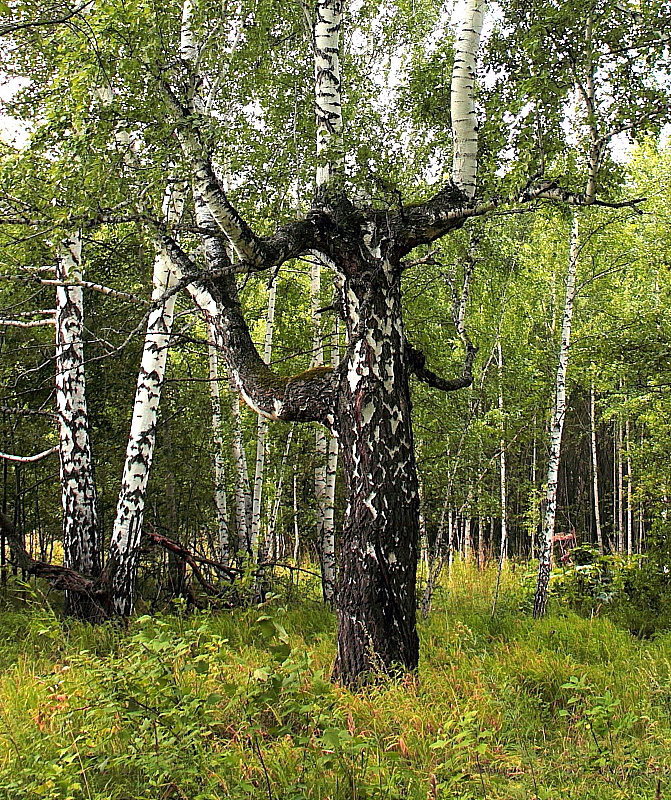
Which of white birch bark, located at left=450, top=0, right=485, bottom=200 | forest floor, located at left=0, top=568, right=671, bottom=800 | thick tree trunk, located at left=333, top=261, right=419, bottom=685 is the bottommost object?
forest floor, located at left=0, top=568, right=671, bottom=800

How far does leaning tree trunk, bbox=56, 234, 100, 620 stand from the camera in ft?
23.3

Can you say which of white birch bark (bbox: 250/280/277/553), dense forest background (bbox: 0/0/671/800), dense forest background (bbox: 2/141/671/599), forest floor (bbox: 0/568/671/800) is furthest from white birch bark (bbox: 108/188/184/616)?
white birch bark (bbox: 250/280/277/553)

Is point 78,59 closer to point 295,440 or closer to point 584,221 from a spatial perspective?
point 295,440

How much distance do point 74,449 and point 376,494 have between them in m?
3.73

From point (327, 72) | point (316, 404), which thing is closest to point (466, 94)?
point (327, 72)

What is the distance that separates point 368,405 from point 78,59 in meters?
2.96

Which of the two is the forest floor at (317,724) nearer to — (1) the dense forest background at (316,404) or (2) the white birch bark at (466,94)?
(1) the dense forest background at (316,404)

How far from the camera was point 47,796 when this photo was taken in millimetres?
2865

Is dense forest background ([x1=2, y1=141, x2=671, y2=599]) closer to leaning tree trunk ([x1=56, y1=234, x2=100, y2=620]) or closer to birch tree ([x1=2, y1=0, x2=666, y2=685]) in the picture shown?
leaning tree trunk ([x1=56, y1=234, x2=100, y2=620])

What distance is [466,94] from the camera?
536 cm

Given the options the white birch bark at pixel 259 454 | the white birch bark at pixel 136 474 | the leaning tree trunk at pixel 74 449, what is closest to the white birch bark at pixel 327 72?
the white birch bark at pixel 136 474

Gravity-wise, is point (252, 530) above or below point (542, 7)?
below

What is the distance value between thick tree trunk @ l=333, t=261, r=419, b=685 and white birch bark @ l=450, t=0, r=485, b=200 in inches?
41.2

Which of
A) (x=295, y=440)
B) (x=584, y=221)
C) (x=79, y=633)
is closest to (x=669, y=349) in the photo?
(x=584, y=221)
